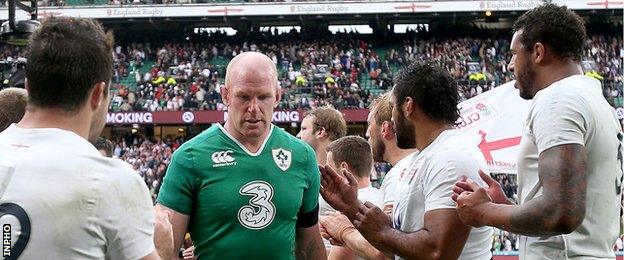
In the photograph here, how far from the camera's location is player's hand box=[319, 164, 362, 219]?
3.86m

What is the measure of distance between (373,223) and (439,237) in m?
0.38

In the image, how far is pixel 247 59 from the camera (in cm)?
397

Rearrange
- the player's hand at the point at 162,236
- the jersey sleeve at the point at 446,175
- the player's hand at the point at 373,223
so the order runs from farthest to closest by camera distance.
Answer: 1. the player's hand at the point at 373,223
2. the jersey sleeve at the point at 446,175
3. the player's hand at the point at 162,236

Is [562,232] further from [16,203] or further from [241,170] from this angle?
[16,203]

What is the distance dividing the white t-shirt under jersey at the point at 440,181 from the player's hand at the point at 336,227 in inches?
20.0

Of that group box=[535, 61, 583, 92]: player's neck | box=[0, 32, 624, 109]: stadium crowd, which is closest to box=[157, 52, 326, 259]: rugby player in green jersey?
box=[535, 61, 583, 92]: player's neck

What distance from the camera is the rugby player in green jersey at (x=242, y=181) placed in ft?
12.5

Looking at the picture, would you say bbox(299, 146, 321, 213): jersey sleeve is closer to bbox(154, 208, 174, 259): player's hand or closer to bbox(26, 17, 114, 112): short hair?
bbox(154, 208, 174, 259): player's hand

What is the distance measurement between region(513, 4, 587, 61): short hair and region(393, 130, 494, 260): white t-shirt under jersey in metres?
0.51

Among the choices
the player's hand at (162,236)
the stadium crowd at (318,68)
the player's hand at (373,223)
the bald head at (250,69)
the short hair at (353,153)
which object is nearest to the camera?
the player's hand at (162,236)

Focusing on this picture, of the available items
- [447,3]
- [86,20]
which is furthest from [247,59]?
[447,3]

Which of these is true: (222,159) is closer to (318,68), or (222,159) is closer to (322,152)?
(322,152)

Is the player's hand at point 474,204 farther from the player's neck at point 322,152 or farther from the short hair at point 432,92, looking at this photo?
the player's neck at point 322,152

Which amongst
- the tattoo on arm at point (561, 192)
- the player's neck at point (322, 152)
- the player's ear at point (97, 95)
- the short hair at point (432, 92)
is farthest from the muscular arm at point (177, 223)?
the player's neck at point (322, 152)
